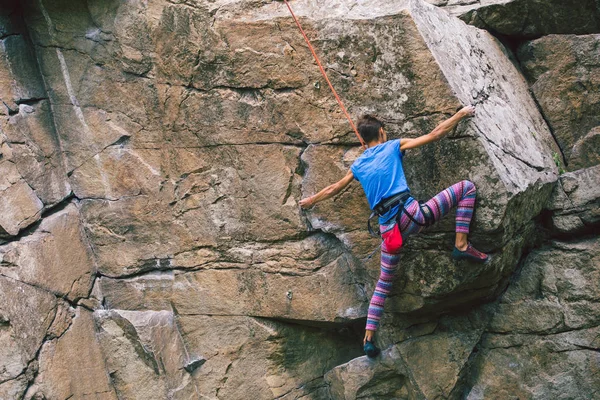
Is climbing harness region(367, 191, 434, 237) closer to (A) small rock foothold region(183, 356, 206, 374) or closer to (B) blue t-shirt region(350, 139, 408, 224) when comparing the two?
(B) blue t-shirt region(350, 139, 408, 224)

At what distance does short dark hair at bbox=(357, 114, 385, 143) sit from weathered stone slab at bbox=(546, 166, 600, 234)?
6.27 ft

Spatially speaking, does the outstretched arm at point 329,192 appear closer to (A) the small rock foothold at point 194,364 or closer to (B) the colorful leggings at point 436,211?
(B) the colorful leggings at point 436,211

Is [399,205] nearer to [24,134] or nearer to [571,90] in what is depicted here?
[571,90]

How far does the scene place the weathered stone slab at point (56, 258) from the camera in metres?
7.39

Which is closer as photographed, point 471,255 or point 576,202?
point 471,255

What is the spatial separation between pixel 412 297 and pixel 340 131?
64.0 inches

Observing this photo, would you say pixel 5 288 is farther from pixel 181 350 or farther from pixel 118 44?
pixel 118 44

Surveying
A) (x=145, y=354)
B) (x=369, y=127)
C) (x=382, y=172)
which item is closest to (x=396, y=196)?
(x=382, y=172)

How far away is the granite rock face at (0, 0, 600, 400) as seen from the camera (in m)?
6.73

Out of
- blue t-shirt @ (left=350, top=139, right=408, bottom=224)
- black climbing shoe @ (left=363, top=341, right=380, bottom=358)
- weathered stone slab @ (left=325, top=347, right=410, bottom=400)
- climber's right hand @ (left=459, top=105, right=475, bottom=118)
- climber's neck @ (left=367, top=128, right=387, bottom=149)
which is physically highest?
climber's right hand @ (left=459, top=105, right=475, bottom=118)

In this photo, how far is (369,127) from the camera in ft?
21.2

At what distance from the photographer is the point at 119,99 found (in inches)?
303

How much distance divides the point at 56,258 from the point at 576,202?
5019mm

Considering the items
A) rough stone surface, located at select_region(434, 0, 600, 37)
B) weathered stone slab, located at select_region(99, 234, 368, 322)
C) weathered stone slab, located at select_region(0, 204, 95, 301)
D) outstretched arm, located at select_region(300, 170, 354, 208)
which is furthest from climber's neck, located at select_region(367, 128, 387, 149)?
weathered stone slab, located at select_region(0, 204, 95, 301)
